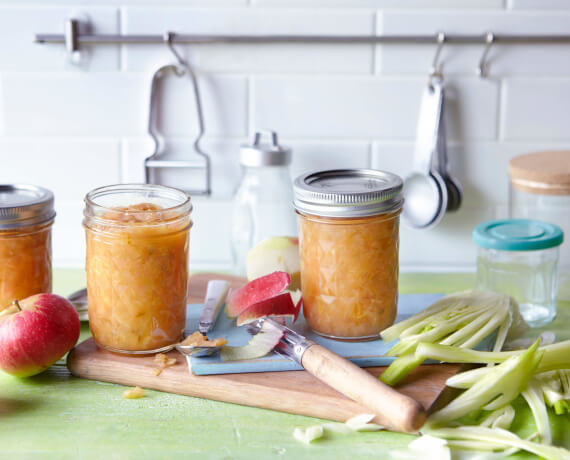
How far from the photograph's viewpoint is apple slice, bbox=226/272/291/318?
43.4 inches

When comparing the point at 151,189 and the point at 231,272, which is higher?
the point at 151,189

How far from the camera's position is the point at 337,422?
950mm

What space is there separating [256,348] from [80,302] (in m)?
0.39

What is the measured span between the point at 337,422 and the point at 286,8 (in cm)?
88

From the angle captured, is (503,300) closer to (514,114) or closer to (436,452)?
(436,452)

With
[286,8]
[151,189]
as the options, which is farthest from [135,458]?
[286,8]

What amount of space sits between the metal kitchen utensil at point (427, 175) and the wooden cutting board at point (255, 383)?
55cm

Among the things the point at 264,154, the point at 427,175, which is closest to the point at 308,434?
the point at 264,154

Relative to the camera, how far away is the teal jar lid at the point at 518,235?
47.9 inches

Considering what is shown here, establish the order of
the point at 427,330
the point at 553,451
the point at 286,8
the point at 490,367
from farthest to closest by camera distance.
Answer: the point at 286,8 → the point at 427,330 → the point at 490,367 → the point at 553,451

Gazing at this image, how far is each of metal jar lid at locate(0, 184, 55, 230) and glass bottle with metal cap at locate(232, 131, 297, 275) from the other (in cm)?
45

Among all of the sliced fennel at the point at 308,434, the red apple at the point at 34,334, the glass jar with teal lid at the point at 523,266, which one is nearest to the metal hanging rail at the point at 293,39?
the glass jar with teal lid at the point at 523,266

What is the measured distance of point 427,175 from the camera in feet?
5.00

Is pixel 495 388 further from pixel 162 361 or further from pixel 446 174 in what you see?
pixel 446 174
